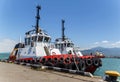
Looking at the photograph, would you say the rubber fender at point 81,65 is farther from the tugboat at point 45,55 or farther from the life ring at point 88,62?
the life ring at point 88,62

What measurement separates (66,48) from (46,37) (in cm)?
1100

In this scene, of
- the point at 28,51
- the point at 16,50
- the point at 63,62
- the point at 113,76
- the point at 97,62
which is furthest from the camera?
the point at 16,50

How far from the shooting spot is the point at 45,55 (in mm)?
29750

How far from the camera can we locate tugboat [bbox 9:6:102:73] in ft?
77.4

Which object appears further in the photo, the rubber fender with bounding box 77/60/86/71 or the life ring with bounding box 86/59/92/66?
the life ring with bounding box 86/59/92/66

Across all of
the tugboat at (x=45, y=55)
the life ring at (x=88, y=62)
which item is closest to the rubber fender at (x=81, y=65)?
the tugboat at (x=45, y=55)

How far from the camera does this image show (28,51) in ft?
100

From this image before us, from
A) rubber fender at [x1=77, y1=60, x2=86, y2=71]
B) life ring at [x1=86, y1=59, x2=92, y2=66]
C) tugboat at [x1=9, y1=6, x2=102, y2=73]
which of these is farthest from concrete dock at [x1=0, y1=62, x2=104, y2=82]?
life ring at [x1=86, y1=59, x2=92, y2=66]

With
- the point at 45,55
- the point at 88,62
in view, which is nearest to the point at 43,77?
the point at 88,62

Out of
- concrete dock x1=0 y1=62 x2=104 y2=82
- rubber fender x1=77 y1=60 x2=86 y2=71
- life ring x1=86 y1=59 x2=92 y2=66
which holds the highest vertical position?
life ring x1=86 y1=59 x2=92 y2=66

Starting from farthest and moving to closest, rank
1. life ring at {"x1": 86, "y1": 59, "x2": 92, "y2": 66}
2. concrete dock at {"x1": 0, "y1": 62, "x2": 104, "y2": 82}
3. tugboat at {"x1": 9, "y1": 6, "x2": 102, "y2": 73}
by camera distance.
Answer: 1. life ring at {"x1": 86, "y1": 59, "x2": 92, "y2": 66}
2. tugboat at {"x1": 9, "y1": 6, "x2": 102, "y2": 73}
3. concrete dock at {"x1": 0, "y1": 62, "x2": 104, "y2": 82}

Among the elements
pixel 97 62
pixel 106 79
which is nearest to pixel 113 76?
pixel 106 79

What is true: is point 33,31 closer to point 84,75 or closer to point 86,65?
point 86,65

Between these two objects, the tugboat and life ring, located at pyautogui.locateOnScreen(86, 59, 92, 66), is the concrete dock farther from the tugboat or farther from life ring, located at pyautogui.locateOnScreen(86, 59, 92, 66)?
life ring, located at pyautogui.locateOnScreen(86, 59, 92, 66)
